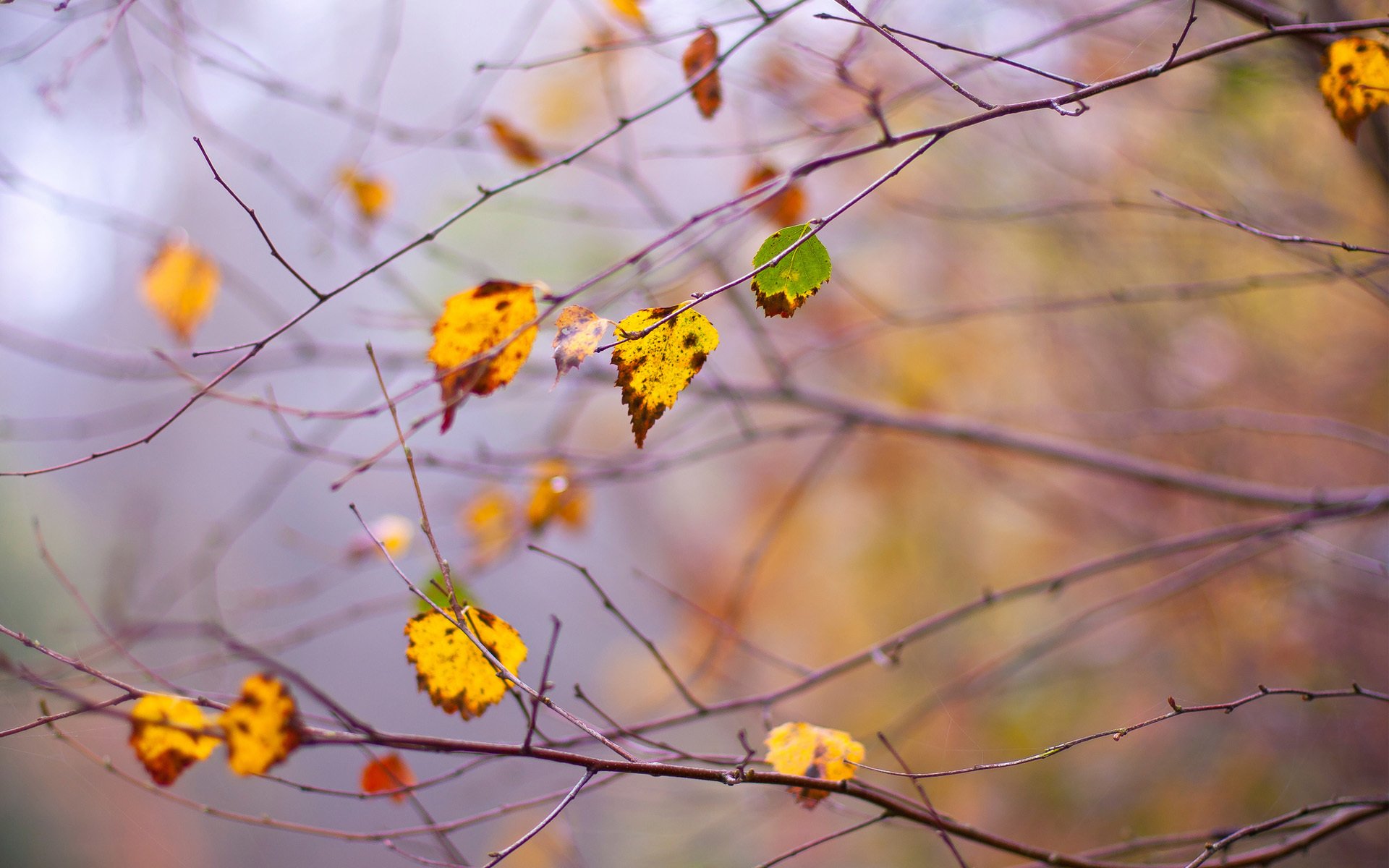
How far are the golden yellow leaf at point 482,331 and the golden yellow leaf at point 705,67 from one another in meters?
0.23

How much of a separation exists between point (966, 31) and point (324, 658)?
15.1ft

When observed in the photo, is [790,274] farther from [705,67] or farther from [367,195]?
[367,195]

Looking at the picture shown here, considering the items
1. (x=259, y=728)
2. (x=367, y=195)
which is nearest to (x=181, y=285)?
(x=367, y=195)

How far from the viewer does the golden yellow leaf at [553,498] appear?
2.74 ft

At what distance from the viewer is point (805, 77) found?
1.32 metres

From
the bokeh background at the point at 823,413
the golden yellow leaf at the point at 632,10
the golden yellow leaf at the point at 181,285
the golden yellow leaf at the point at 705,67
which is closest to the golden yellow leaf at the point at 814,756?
the bokeh background at the point at 823,413

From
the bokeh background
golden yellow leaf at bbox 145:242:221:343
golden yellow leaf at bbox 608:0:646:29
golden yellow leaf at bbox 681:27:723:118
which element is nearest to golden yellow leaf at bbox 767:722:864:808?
the bokeh background

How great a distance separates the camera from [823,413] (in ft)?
4.02

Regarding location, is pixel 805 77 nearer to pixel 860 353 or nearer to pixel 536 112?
pixel 536 112

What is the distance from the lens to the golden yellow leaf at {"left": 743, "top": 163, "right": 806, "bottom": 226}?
2.64ft

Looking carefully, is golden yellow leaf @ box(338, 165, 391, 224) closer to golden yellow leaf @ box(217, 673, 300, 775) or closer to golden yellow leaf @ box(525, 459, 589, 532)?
golden yellow leaf @ box(525, 459, 589, 532)

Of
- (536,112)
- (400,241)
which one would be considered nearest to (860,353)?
(536,112)

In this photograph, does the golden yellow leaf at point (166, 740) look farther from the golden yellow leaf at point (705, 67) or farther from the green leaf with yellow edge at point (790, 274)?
the golden yellow leaf at point (705, 67)

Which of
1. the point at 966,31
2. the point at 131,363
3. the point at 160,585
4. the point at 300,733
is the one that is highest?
the point at 966,31
